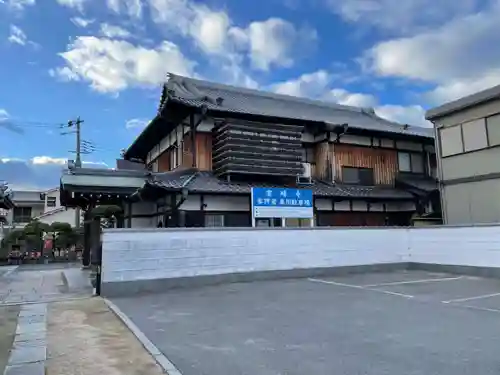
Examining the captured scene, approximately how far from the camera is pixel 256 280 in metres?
10.4

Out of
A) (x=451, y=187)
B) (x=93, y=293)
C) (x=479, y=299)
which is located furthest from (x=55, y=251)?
(x=479, y=299)

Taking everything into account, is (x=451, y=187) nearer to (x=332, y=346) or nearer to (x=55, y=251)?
(x=332, y=346)

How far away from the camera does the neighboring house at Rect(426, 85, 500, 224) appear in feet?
41.4

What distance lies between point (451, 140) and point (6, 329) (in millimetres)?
13667

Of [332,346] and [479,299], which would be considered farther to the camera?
[479,299]

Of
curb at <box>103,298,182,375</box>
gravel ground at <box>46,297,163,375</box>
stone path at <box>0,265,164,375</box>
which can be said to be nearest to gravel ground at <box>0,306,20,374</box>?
stone path at <box>0,265,164,375</box>

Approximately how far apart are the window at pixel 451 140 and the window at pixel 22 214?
3496 cm

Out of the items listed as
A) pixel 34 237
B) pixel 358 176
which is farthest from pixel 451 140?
pixel 34 237

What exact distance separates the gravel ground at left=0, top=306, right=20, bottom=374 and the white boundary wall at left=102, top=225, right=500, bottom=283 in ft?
6.36

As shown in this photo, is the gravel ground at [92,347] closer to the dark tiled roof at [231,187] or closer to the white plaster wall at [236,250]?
the white plaster wall at [236,250]

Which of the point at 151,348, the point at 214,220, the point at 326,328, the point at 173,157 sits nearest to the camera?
the point at 151,348

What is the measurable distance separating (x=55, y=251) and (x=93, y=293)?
54.2 ft

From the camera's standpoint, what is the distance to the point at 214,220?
12914 mm

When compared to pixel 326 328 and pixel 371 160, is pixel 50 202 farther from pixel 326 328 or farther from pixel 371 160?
pixel 326 328
